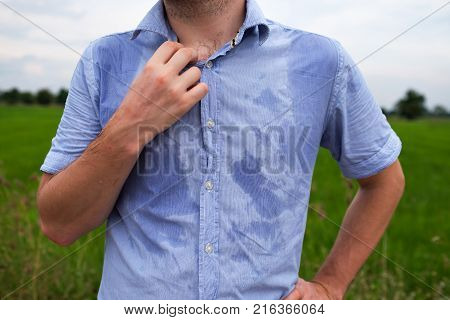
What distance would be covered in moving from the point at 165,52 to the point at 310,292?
2.57ft

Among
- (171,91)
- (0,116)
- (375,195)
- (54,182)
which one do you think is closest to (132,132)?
(171,91)

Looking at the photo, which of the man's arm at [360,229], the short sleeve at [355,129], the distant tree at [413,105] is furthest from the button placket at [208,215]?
the distant tree at [413,105]

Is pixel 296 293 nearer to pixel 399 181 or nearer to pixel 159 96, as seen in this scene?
pixel 399 181

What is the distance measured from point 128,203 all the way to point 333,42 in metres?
0.68

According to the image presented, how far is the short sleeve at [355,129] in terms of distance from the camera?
1429mm

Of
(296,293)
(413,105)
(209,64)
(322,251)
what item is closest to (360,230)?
(296,293)

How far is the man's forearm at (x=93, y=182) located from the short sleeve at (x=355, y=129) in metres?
0.54

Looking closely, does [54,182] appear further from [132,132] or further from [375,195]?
[375,195]

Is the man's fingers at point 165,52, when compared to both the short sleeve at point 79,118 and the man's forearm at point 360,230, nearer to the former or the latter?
the short sleeve at point 79,118

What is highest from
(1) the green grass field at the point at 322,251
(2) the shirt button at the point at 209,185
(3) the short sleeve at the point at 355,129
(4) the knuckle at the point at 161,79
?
(4) the knuckle at the point at 161,79

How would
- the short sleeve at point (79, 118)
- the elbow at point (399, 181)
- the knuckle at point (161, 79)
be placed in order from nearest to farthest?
the knuckle at point (161, 79)
the short sleeve at point (79, 118)
the elbow at point (399, 181)

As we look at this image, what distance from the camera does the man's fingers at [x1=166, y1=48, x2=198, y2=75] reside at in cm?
126

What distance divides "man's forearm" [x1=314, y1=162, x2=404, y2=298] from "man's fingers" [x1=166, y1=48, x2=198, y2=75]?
0.71 meters
